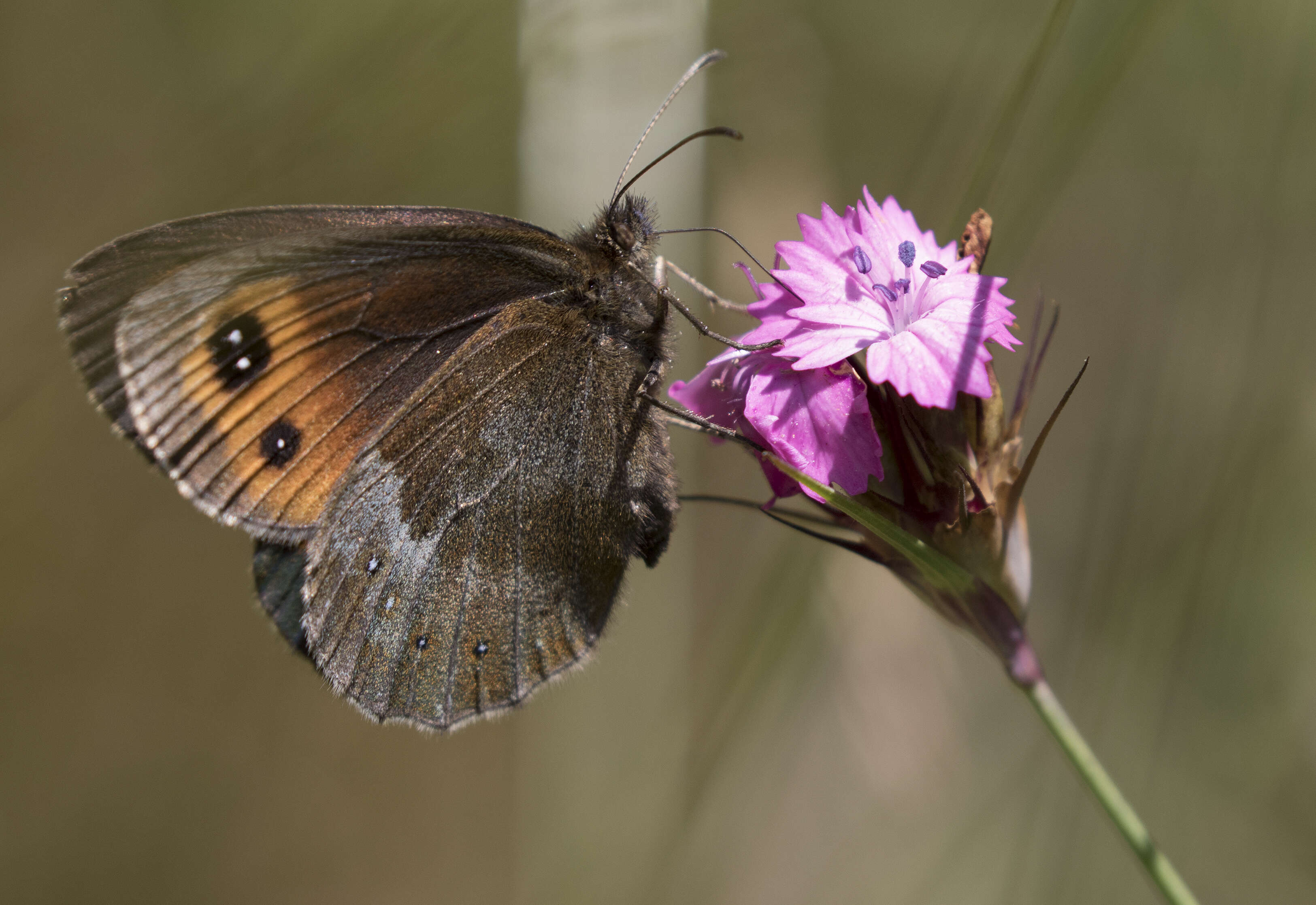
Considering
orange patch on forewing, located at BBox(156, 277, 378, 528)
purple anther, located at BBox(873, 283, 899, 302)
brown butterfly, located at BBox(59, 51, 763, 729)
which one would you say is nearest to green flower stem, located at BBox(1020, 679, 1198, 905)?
purple anther, located at BBox(873, 283, 899, 302)

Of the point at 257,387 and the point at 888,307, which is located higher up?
the point at 888,307

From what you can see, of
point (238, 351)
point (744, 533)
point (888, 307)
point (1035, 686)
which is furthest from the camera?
point (744, 533)

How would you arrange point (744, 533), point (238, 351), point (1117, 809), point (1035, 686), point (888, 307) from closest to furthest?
point (1117, 809)
point (1035, 686)
point (888, 307)
point (238, 351)
point (744, 533)

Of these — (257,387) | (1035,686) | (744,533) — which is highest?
(1035,686)

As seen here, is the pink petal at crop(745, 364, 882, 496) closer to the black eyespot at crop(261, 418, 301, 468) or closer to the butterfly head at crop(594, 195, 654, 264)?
the butterfly head at crop(594, 195, 654, 264)

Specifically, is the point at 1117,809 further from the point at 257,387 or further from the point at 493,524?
the point at 257,387

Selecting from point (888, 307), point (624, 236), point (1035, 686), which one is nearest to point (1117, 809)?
point (1035, 686)
